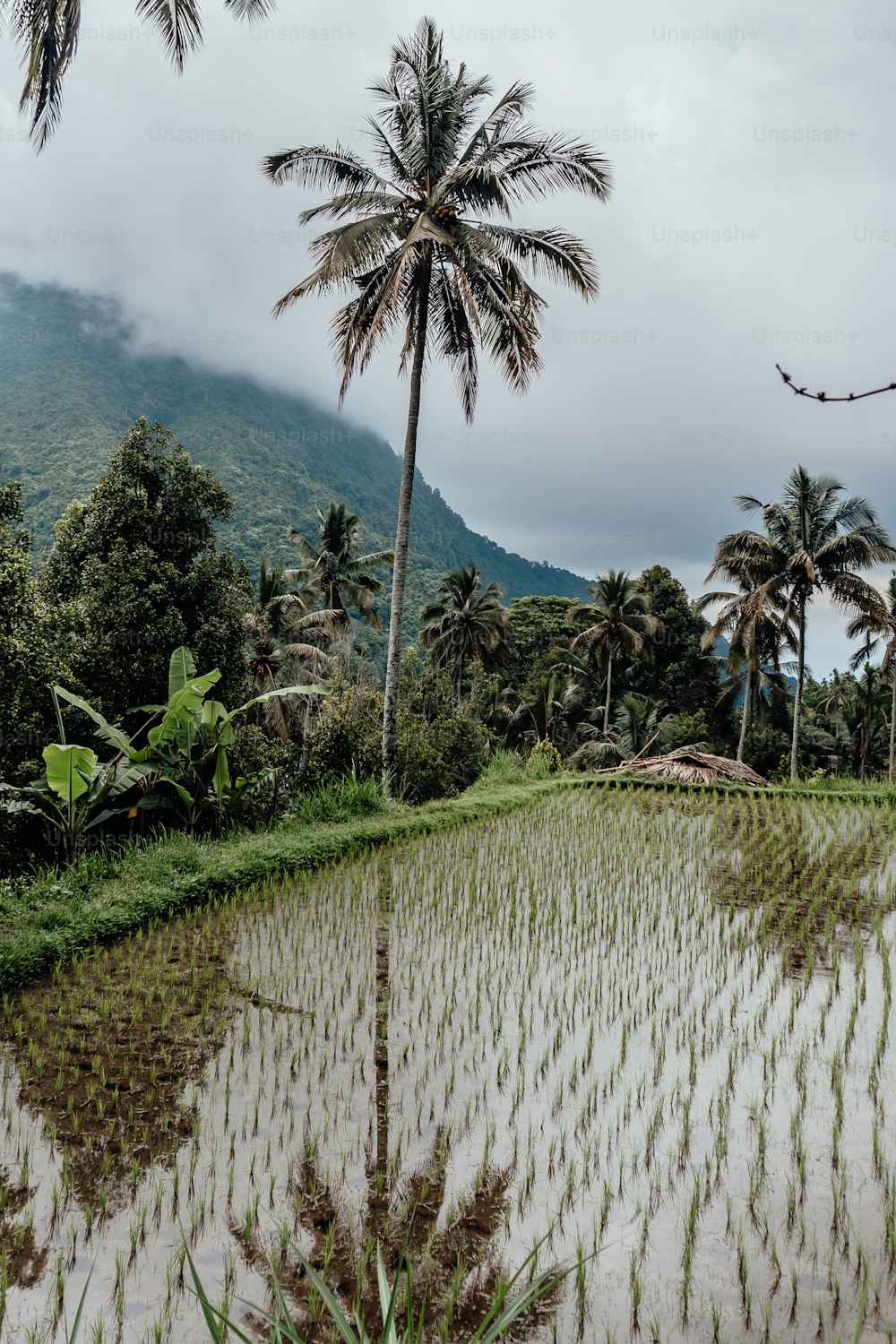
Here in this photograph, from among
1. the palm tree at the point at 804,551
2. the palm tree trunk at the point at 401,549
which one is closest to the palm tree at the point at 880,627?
the palm tree at the point at 804,551

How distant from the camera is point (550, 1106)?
3.65 metres

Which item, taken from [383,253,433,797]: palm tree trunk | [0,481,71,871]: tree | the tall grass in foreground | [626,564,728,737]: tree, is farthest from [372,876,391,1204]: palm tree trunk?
[626,564,728,737]: tree

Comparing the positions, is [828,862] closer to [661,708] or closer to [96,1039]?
[96,1039]

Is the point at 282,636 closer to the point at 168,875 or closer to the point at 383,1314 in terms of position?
the point at 168,875

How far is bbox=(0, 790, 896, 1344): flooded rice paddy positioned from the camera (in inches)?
99.7

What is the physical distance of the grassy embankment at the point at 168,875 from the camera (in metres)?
5.77

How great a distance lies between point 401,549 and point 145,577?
3925 mm

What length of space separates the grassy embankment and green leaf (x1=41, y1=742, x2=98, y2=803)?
2.28 ft

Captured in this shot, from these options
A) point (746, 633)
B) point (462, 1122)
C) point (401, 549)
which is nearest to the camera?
point (462, 1122)

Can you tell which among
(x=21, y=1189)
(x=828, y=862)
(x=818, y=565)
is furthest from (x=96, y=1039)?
(x=818, y=565)

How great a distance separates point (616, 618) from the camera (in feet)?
94.7

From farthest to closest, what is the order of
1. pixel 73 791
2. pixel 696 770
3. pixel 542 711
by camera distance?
pixel 542 711, pixel 696 770, pixel 73 791

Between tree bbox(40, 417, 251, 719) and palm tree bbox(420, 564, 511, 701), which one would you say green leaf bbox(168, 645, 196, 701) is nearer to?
tree bbox(40, 417, 251, 719)

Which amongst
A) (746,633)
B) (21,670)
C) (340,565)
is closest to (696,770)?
(746,633)
